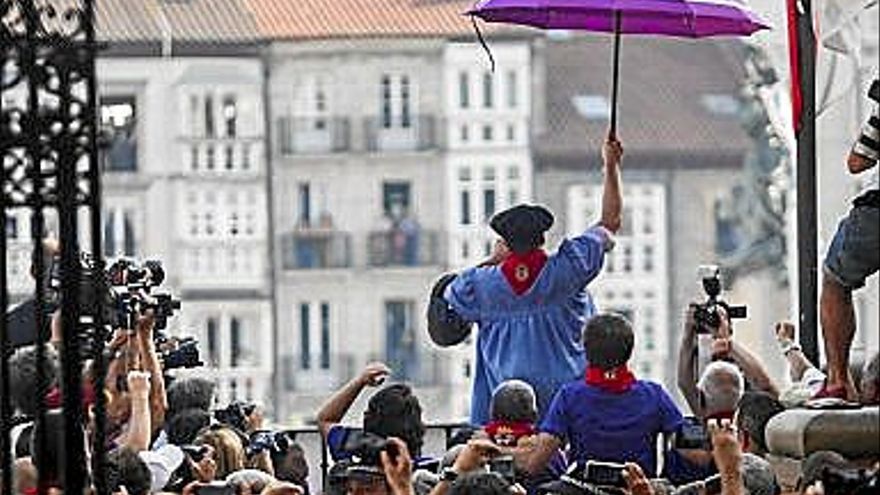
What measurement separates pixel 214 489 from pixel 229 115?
67.7 meters

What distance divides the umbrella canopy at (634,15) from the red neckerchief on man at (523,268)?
0.91m

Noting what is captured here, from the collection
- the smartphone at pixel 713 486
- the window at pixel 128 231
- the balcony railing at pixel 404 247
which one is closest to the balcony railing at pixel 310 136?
the balcony railing at pixel 404 247

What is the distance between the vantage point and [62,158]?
7.64 m

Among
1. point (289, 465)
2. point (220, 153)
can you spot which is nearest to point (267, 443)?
point (289, 465)

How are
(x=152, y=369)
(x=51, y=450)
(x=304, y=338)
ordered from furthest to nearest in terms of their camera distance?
(x=304, y=338) → (x=152, y=369) → (x=51, y=450)

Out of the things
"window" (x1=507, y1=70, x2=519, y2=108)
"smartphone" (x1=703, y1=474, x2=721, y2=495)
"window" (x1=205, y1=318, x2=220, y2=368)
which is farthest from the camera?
"window" (x1=507, y1=70, x2=519, y2=108)

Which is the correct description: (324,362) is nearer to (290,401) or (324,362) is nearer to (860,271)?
(290,401)

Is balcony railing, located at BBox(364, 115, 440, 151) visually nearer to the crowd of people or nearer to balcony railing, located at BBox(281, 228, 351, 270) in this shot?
balcony railing, located at BBox(281, 228, 351, 270)

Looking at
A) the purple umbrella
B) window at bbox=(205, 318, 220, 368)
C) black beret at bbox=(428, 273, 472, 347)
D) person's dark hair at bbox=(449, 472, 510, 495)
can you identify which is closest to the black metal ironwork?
person's dark hair at bbox=(449, 472, 510, 495)

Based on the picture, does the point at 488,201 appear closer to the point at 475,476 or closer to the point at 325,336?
the point at 325,336

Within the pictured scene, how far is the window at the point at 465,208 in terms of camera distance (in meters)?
78.4

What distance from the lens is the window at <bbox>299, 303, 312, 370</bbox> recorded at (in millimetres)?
77500

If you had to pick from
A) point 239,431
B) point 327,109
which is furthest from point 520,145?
point 239,431

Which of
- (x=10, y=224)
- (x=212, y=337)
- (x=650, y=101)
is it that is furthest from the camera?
(x=650, y=101)
